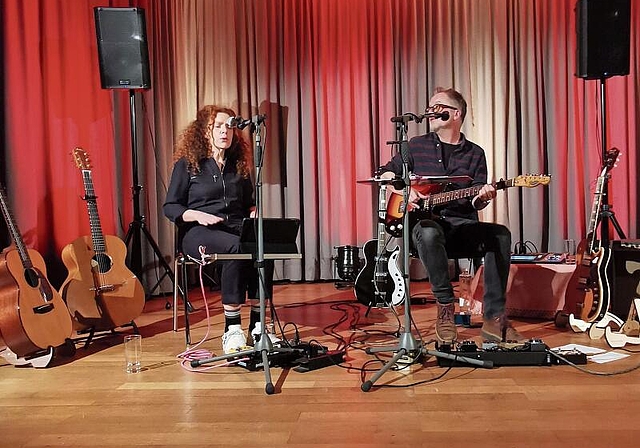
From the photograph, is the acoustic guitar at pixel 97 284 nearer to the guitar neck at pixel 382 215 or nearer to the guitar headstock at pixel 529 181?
the guitar neck at pixel 382 215

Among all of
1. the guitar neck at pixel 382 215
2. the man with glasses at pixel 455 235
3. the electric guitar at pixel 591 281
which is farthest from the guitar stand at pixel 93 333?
the electric guitar at pixel 591 281

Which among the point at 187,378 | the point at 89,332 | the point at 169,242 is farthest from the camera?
the point at 169,242

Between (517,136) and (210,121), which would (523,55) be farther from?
(210,121)

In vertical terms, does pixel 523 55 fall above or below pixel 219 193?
above

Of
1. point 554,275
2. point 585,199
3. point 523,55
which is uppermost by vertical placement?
point 523,55

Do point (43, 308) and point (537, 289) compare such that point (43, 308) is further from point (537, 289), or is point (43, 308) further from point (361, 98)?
point (361, 98)

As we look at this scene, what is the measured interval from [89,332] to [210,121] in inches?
53.5

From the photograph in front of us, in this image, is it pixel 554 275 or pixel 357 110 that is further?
pixel 357 110

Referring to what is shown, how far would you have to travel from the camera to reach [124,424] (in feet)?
6.84

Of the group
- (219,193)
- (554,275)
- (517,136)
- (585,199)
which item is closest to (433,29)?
(517,136)

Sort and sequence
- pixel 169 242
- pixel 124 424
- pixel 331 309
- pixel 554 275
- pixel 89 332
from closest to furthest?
pixel 124 424, pixel 89 332, pixel 554 275, pixel 331 309, pixel 169 242

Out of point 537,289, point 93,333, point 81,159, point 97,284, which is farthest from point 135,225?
point 537,289

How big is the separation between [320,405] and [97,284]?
1.75 m

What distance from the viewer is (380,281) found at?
154 inches
